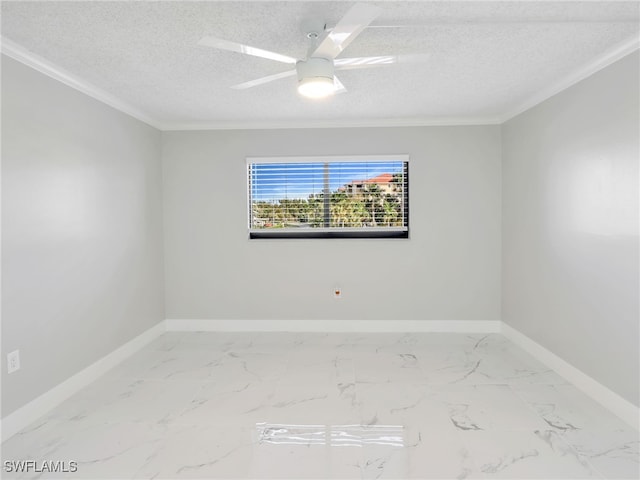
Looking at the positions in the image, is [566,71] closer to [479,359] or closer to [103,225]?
[479,359]

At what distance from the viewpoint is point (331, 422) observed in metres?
2.42

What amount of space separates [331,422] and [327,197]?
8.03 feet

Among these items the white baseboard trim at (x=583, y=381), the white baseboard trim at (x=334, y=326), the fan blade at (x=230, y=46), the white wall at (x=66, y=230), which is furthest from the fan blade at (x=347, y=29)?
the white baseboard trim at (x=334, y=326)

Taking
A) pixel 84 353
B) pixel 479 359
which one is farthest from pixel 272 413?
pixel 479 359

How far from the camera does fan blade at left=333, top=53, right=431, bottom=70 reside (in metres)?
2.00

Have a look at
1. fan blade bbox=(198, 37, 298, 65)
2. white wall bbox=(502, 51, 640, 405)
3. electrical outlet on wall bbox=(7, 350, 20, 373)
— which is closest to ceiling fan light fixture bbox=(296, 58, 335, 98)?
fan blade bbox=(198, 37, 298, 65)

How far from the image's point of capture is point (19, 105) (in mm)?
2350

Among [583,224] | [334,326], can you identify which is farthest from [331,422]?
[583,224]

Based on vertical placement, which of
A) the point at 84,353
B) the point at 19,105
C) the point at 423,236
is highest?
the point at 19,105

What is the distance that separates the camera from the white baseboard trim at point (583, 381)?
238cm

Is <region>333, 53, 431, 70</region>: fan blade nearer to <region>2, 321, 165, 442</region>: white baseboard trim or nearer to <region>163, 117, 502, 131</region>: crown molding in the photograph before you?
<region>163, 117, 502, 131</region>: crown molding

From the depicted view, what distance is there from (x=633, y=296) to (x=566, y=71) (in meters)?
1.59

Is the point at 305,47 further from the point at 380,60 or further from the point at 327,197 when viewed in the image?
the point at 327,197

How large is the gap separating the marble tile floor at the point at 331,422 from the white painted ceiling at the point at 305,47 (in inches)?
89.0
